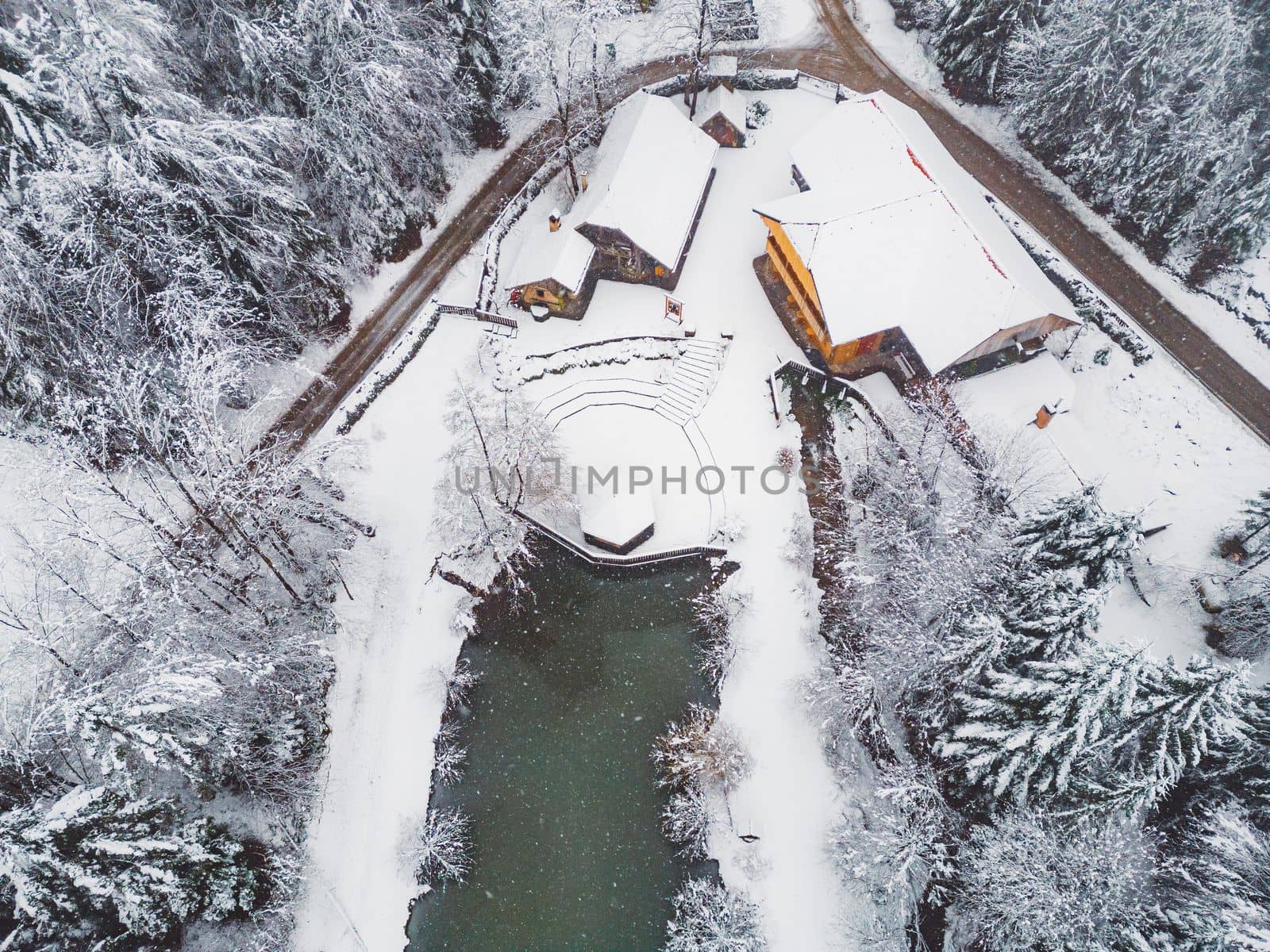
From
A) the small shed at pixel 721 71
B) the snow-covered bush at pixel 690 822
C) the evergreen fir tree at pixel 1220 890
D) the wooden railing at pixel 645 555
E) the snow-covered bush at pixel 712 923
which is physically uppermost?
the small shed at pixel 721 71

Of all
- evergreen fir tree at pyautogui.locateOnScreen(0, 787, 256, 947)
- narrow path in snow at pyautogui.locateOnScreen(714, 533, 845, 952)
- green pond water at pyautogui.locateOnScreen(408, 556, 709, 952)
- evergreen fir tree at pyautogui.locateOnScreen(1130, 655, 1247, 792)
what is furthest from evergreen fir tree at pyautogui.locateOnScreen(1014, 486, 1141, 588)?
evergreen fir tree at pyautogui.locateOnScreen(0, 787, 256, 947)

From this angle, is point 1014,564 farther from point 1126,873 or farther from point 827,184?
point 827,184

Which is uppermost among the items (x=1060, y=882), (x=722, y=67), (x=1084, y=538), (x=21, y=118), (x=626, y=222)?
(x=722, y=67)

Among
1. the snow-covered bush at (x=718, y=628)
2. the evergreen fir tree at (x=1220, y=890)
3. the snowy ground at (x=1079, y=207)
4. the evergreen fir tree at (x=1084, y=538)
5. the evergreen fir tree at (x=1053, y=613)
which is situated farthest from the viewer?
the snowy ground at (x=1079, y=207)

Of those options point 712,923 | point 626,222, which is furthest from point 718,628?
point 626,222

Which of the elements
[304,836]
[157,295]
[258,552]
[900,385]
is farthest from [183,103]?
[900,385]

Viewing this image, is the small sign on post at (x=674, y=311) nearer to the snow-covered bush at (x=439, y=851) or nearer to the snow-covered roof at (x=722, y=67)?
the snow-covered roof at (x=722, y=67)

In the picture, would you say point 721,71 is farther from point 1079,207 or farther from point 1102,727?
point 1102,727

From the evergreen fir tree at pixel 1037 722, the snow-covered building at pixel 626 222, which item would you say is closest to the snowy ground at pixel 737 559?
the snow-covered building at pixel 626 222
